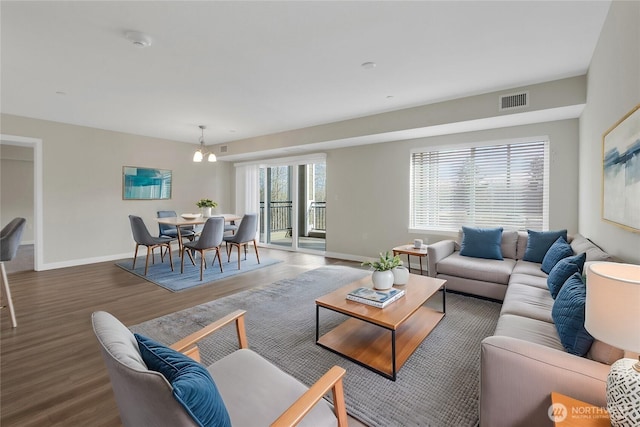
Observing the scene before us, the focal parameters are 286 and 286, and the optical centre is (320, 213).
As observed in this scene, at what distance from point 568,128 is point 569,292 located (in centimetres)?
310

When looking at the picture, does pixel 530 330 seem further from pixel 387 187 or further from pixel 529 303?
pixel 387 187

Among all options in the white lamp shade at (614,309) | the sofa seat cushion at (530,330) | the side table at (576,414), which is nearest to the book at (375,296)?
the sofa seat cushion at (530,330)

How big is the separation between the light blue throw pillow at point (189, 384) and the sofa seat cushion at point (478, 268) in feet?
10.5

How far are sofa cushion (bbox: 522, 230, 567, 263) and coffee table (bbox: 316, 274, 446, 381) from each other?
57.3 inches

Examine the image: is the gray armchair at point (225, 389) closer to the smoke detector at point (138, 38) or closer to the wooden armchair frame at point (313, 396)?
the wooden armchair frame at point (313, 396)

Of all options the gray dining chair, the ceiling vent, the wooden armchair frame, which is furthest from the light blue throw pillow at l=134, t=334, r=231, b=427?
the ceiling vent

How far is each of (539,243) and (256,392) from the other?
356 centimetres

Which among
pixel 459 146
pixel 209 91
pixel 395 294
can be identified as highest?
pixel 209 91

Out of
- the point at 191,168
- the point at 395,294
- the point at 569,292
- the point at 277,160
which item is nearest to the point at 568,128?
the point at 569,292

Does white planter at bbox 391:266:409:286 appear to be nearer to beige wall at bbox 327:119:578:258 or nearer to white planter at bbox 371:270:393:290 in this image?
white planter at bbox 371:270:393:290

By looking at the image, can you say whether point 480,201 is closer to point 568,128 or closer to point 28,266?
point 568,128

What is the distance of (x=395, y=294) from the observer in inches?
92.2

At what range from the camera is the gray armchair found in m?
0.69

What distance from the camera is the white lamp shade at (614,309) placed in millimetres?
896
